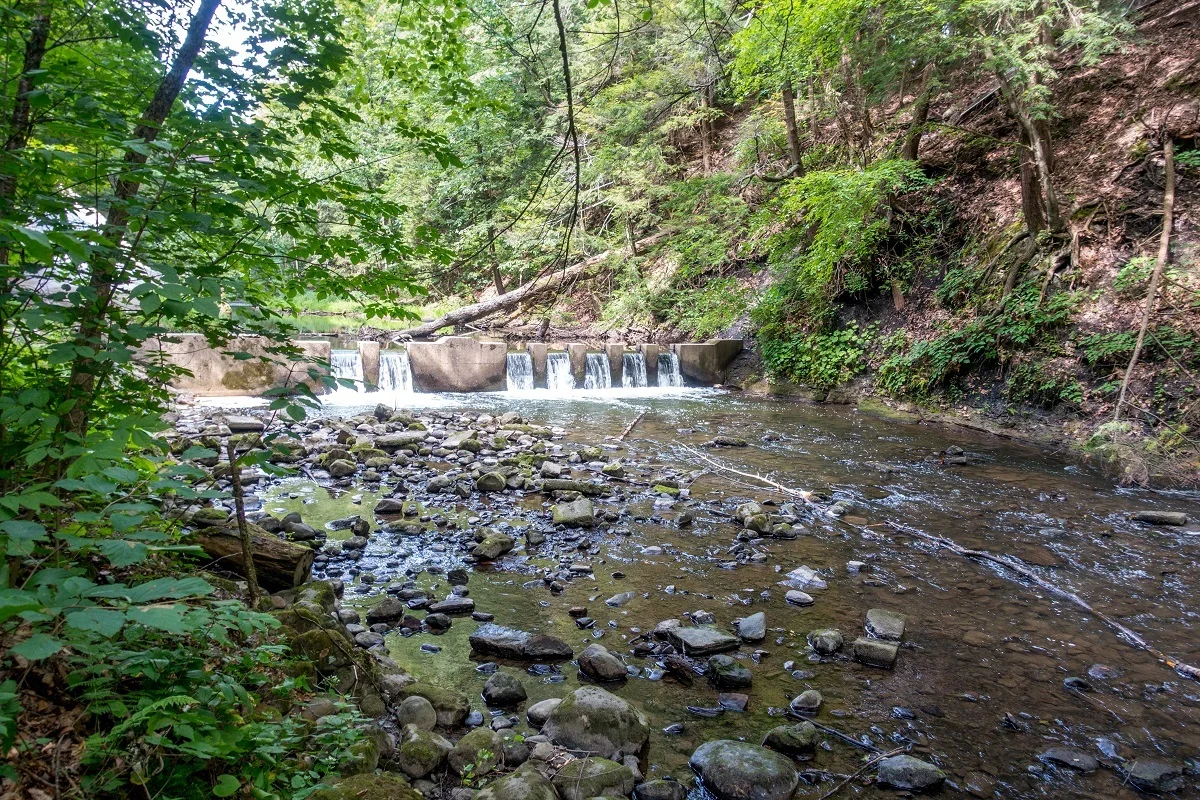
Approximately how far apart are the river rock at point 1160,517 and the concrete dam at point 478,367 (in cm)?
984

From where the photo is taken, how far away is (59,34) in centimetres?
206

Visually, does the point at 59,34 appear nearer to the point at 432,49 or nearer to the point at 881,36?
the point at 432,49

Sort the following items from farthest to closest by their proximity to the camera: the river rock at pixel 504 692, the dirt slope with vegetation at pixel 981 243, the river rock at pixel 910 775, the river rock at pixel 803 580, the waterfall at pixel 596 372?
1. the waterfall at pixel 596 372
2. the dirt slope with vegetation at pixel 981 243
3. the river rock at pixel 803 580
4. the river rock at pixel 504 692
5. the river rock at pixel 910 775

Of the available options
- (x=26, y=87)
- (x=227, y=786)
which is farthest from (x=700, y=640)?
(x=26, y=87)

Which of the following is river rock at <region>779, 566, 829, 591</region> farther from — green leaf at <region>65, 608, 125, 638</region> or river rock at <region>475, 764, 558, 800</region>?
green leaf at <region>65, 608, 125, 638</region>

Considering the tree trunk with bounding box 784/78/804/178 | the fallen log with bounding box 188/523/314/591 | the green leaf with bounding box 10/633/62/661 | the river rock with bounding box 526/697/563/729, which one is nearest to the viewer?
the green leaf with bounding box 10/633/62/661

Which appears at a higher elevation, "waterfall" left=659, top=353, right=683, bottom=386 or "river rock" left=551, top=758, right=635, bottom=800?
"waterfall" left=659, top=353, right=683, bottom=386

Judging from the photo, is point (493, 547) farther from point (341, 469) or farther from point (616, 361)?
point (616, 361)

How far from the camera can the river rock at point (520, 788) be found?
6.74 ft

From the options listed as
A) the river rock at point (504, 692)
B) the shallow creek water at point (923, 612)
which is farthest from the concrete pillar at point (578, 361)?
the river rock at point (504, 692)

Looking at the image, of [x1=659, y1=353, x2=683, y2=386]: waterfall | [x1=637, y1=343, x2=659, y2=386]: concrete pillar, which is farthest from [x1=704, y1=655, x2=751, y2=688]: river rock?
[x1=659, y1=353, x2=683, y2=386]: waterfall

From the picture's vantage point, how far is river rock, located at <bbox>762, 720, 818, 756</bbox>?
8.48 ft

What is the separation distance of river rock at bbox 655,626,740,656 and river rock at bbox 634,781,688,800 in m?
1.08

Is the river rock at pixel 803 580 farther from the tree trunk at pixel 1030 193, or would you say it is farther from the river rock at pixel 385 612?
the tree trunk at pixel 1030 193
